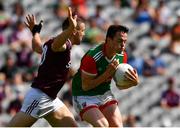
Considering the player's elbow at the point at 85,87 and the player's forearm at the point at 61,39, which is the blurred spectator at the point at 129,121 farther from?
the player's forearm at the point at 61,39

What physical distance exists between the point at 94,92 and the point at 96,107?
20 cm

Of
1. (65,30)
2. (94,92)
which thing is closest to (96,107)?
(94,92)

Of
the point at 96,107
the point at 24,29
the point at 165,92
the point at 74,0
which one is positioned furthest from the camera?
the point at 74,0

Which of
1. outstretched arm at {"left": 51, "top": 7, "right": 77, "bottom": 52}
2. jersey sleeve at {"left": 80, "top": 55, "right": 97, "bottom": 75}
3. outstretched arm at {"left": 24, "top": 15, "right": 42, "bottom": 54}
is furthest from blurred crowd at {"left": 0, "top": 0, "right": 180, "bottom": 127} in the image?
outstretched arm at {"left": 51, "top": 7, "right": 77, "bottom": 52}

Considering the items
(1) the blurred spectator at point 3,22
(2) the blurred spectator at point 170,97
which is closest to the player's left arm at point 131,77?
(2) the blurred spectator at point 170,97

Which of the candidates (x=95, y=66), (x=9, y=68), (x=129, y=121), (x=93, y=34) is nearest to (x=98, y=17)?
(x=93, y=34)

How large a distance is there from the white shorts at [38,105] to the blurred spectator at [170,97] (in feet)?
23.7

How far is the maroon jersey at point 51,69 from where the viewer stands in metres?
9.15

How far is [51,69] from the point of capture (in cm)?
924

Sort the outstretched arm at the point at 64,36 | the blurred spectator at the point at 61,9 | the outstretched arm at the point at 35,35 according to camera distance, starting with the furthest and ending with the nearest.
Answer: the blurred spectator at the point at 61,9, the outstretched arm at the point at 35,35, the outstretched arm at the point at 64,36

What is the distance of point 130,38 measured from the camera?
60.9 feet

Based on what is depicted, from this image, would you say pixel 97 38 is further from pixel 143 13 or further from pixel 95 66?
pixel 95 66

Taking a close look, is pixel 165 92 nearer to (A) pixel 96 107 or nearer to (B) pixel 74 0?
(B) pixel 74 0

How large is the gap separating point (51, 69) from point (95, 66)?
55cm
